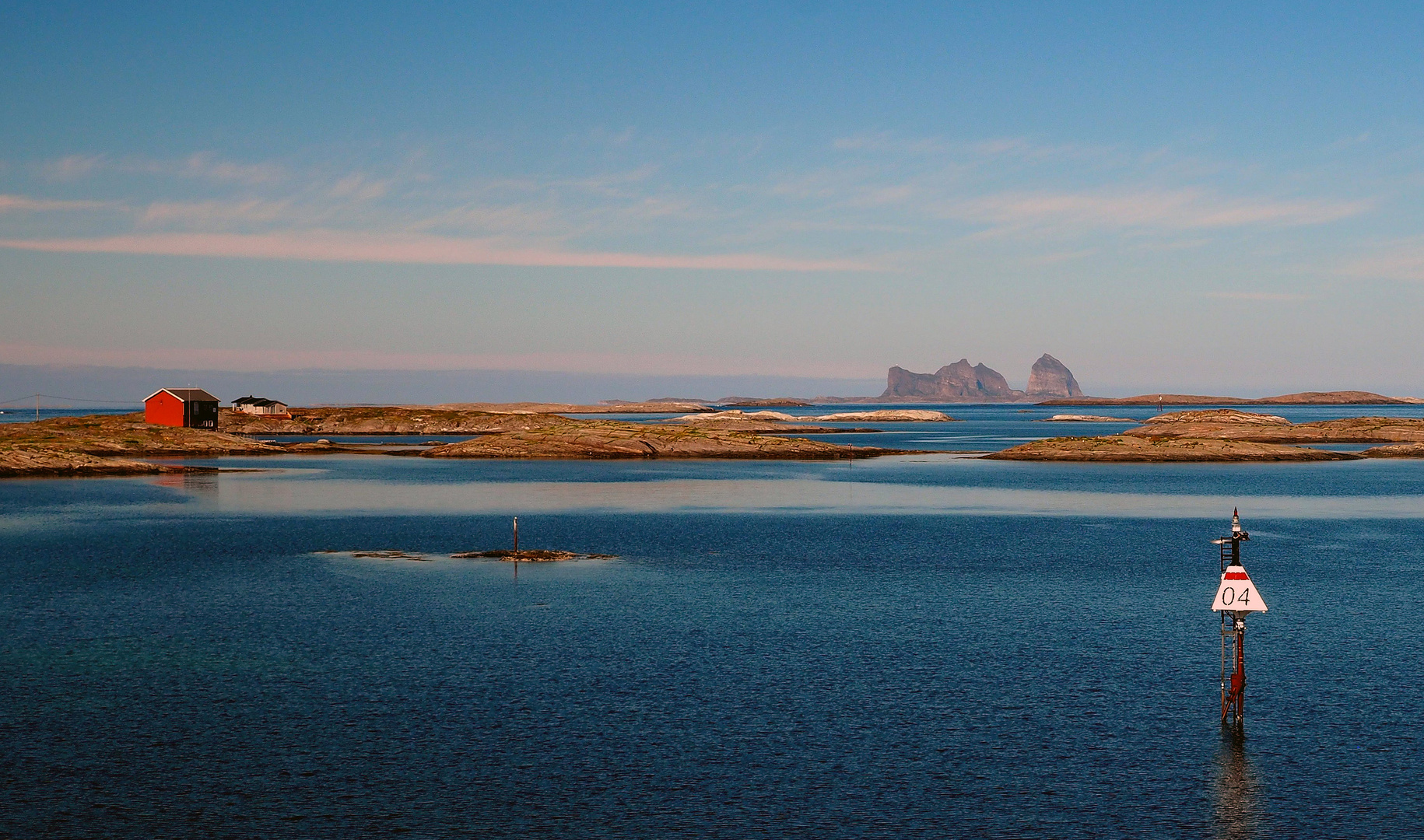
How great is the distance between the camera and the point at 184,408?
173500 mm

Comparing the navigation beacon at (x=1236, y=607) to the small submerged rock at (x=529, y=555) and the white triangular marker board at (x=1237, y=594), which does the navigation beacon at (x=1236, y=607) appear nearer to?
the white triangular marker board at (x=1237, y=594)

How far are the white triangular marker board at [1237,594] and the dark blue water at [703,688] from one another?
2470 millimetres

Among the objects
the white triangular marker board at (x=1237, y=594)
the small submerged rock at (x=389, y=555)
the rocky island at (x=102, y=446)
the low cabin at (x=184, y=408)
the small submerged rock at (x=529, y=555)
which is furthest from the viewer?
the low cabin at (x=184, y=408)

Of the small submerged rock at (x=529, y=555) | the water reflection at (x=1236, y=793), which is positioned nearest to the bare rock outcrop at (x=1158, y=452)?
the small submerged rock at (x=529, y=555)

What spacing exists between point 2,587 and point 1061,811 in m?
38.4

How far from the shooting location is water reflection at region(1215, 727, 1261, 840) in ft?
61.5

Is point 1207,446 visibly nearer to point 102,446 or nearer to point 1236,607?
point 102,446

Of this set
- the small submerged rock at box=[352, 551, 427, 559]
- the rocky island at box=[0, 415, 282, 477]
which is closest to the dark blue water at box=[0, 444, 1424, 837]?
the small submerged rock at box=[352, 551, 427, 559]

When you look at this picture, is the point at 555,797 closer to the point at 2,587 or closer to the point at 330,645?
the point at 330,645

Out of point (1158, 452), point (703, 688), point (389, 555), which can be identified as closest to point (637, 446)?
point (1158, 452)

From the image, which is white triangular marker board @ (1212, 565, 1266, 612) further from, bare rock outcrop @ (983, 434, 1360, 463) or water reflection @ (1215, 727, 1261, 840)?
bare rock outcrop @ (983, 434, 1360, 463)

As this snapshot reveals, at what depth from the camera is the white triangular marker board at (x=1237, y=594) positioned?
2408 centimetres

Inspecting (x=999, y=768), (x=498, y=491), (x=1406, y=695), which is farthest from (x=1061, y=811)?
(x=498, y=491)

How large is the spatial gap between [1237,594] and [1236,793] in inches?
202
